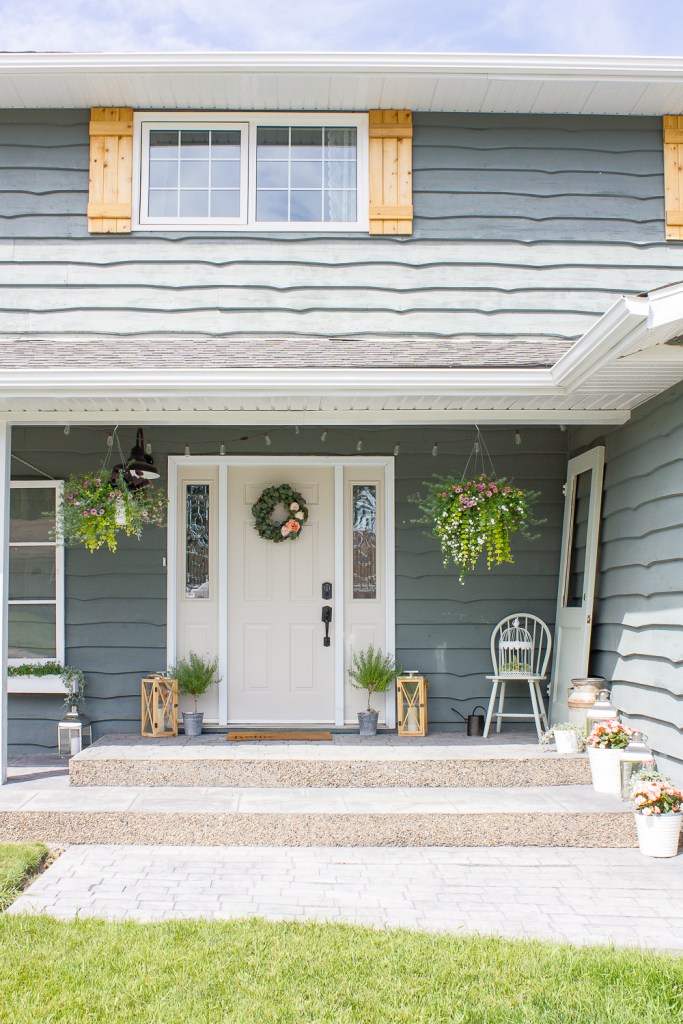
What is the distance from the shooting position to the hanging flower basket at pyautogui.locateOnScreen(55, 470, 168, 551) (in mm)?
5570

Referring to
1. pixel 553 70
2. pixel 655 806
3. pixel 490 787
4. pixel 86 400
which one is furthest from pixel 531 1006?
pixel 553 70

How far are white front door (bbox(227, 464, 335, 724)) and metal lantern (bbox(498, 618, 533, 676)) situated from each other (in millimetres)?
1149

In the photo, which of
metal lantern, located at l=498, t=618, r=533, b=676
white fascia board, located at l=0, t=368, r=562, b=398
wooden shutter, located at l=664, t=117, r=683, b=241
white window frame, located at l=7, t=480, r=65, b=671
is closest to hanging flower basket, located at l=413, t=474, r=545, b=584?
metal lantern, located at l=498, t=618, r=533, b=676

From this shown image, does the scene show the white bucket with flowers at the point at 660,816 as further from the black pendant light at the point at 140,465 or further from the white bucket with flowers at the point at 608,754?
the black pendant light at the point at 140,465

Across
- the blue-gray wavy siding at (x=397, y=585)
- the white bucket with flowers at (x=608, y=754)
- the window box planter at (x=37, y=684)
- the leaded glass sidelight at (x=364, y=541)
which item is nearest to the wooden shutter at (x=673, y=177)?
the blue-gray wavy siding at (x=397, y=585)

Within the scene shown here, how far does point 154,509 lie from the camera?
599cm

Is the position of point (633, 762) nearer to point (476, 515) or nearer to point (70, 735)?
point (476, 515)

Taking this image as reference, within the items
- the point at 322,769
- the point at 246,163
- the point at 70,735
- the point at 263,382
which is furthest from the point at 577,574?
the point at 246,163

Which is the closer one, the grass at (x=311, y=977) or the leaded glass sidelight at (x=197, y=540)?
the grass at (x=311, y=977)

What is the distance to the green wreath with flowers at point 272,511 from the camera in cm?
626

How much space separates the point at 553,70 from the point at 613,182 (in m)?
0.86

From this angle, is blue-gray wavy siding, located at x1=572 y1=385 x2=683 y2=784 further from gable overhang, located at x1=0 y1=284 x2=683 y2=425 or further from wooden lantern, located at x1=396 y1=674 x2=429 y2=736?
wooden lantern, located at x1=396 y1=674 x2=429 y2=736

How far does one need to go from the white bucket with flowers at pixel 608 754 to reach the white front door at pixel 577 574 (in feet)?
2.27

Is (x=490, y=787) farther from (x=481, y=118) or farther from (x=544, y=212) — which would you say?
(x=481, y=118)
